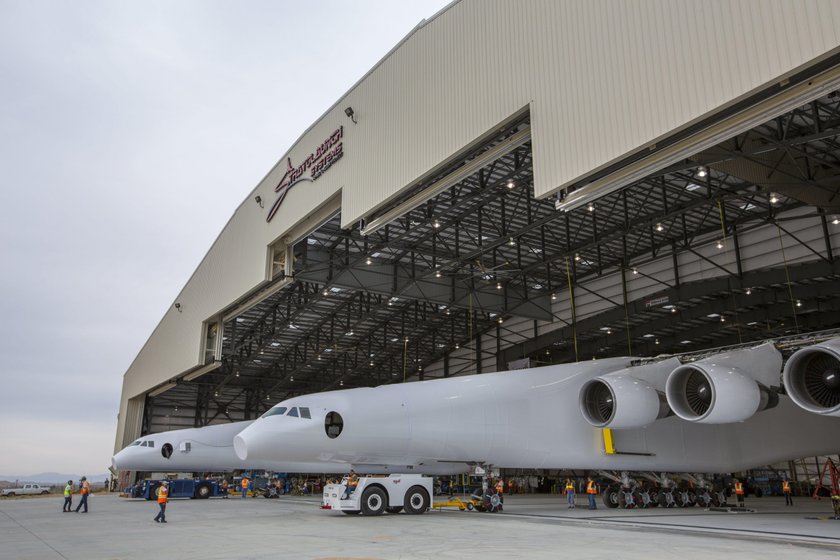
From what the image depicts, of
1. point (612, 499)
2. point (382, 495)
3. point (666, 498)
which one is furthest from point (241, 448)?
point (666, 498)

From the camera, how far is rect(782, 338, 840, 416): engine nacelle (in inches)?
514

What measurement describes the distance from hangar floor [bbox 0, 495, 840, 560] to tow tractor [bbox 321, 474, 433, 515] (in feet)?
1.54

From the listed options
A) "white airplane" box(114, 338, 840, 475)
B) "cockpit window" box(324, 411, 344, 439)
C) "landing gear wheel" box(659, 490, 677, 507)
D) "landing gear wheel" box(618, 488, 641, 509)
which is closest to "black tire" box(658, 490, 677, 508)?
"landing gear wheel" box(659, 490, 677, 507)

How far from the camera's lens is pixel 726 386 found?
14258 millimetres

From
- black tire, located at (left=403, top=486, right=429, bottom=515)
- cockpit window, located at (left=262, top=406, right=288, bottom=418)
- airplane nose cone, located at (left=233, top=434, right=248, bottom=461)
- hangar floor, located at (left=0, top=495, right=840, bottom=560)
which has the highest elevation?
Answer: cockpit window, located at (left=262, top=406, right=288, bottom=418)

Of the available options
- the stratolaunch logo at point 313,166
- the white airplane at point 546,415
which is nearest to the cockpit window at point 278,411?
the white airplane at point 546,415

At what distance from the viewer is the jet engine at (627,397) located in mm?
16562

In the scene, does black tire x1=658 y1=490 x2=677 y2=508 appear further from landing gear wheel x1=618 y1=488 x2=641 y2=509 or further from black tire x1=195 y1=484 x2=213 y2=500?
black tire x1=195 y1=484 x2=213 y2=500

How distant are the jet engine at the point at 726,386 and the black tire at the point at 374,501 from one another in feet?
26.0

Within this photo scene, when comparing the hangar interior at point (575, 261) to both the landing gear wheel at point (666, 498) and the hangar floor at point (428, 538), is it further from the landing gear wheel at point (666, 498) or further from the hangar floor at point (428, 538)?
the landing gear wheel at point (666, 498)

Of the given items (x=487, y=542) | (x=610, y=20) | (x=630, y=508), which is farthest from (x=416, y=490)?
(x=610, y=20)

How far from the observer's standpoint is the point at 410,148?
731 inches

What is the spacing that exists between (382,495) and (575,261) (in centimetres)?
2128

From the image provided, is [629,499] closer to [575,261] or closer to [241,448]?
[241,448]
